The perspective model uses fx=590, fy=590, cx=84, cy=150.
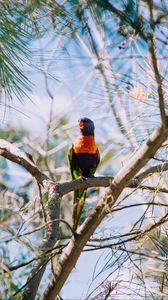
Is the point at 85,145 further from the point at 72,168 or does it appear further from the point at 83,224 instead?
the point at 83,224

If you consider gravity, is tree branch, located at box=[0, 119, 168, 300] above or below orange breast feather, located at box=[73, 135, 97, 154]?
below

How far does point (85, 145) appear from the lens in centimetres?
312

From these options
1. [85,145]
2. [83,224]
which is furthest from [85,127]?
[83,224]

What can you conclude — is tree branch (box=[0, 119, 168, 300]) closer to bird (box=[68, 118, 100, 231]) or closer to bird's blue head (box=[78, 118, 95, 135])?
bird (box=[68, 118, 100, 231])

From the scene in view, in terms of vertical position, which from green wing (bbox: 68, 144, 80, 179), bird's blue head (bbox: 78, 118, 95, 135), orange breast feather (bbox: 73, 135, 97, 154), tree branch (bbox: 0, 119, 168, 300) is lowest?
tree branch (bbox: 0, 119, 168, 300)

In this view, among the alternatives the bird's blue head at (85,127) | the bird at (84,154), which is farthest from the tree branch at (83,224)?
the bird's blue head at (85,127)

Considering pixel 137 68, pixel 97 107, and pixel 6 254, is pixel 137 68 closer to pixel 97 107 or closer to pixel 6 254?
pixel 97 107

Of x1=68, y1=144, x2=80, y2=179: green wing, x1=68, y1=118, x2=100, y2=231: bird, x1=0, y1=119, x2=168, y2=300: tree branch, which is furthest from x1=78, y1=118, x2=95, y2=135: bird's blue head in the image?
x1=0, y1=119, x2=168, y2=300: tree branch

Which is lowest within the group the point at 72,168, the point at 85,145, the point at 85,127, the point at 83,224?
the point at 83,224

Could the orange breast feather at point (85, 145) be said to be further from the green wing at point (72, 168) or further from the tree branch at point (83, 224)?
the tree branch at point (83, 224)

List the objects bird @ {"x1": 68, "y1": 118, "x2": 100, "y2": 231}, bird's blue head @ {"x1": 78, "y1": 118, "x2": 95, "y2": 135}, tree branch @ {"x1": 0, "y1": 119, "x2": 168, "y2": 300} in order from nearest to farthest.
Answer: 1. tree branch @ {"x1": 0, "y1": 119, "x2": 168, "y2": 300}
2. bird @ {"x1": 68, "y1": 118, "x2": 100, "y2": 231}
3. bird's blue head @ {"x1": 78, "y1": 118, "x2": 95, "y2": 135}

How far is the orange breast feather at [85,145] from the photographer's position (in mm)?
3070

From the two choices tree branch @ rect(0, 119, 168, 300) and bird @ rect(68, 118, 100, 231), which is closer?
tree branch @ rect(0, 119, 168, 300)

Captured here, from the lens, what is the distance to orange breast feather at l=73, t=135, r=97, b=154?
121 inches
